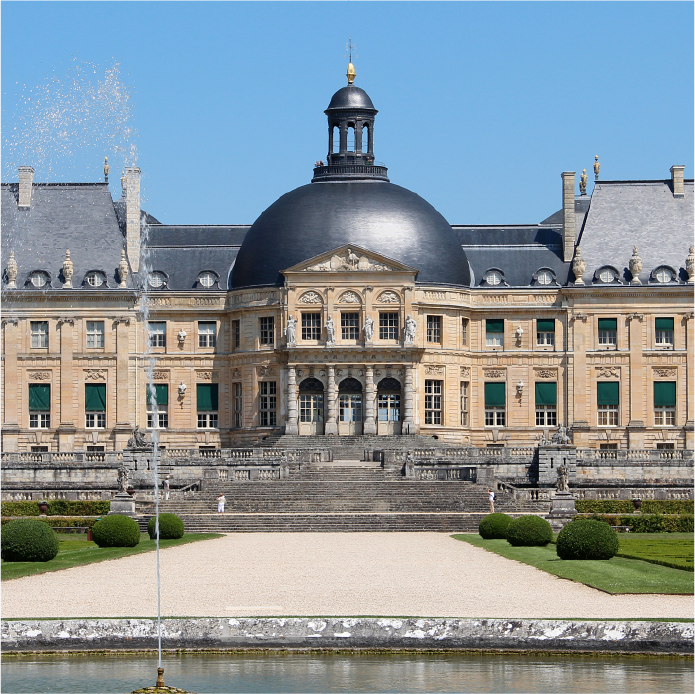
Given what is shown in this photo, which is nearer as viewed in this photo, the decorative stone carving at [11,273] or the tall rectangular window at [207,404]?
the decorative stone carving at [11,273]

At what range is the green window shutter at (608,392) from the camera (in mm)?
69562

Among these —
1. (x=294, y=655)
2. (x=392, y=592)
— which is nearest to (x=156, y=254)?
(x=392, y=592)

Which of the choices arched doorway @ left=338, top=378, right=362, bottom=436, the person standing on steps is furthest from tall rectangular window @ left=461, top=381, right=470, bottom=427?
the person standing on steps

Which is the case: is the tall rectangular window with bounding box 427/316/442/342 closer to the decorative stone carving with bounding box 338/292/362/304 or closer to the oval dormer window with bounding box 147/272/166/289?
the decorative stone carving with bounding box 338/292/362/304

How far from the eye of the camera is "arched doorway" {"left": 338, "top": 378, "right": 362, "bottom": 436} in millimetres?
67312

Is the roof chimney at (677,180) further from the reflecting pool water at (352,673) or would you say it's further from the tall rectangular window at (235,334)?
the reflecting pool water at (352,673)

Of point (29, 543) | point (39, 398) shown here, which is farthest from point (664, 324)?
point (29, 543)

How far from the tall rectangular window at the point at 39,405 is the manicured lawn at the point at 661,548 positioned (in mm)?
32740

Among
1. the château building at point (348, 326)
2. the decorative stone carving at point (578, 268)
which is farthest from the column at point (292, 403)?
the decorative stone carving at point (578, 268)

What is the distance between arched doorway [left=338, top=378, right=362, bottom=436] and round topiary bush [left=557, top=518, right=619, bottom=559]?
109 ft

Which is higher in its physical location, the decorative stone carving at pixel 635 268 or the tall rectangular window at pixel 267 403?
the decorative stone carving at pixel 635 268

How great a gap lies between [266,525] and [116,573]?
13.7 metres

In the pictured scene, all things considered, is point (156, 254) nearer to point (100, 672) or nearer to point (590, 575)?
point (590, 575)

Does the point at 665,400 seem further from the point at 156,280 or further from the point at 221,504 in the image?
the point at 221,504
